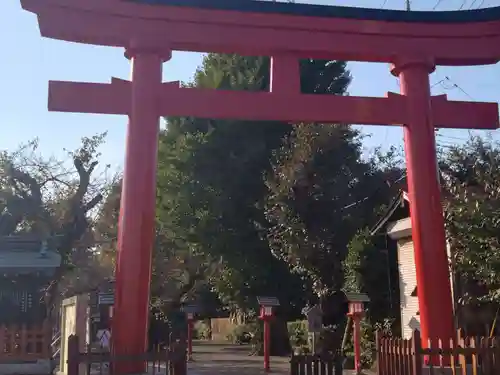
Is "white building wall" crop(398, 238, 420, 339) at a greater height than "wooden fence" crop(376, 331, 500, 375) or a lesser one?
greater

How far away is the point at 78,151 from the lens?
94.7 feet

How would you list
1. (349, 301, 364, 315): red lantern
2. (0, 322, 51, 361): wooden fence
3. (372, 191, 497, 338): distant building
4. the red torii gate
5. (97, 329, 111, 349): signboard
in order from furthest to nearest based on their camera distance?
(349, 301, 364, 315): red lantern
(372, 191, 497, 338): distant building
(97, 329, 111, 349): signboard
(0, 322, 51, 361): wooden fence
the red torii gate

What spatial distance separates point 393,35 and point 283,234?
38.1 ft

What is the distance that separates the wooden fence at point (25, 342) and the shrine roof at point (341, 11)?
7211mm

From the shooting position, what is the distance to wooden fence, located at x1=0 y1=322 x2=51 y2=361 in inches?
500

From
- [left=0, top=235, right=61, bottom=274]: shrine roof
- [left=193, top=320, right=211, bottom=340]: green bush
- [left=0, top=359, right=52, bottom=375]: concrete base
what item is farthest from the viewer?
[left=193, top=320, right=211, bottom=340]: green bush

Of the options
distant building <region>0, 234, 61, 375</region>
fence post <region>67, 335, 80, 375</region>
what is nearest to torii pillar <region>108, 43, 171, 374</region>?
fence post <region>67, 335, 80, 375</region>

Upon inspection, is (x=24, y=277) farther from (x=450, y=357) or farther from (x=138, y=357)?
(x=450, y=357)

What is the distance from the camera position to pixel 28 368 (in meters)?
13.0

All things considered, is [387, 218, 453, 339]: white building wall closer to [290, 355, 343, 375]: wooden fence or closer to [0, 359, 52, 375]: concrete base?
[290, 355, 343, 375]: wooden fence

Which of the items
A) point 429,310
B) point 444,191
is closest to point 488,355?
point 429,310

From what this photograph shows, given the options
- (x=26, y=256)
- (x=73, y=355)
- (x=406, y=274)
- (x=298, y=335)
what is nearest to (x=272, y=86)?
(x=73, y=355)

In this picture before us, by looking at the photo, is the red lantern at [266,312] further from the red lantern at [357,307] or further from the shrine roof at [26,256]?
the shrine roof at [26,256]

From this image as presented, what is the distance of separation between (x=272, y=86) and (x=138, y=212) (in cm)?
335
